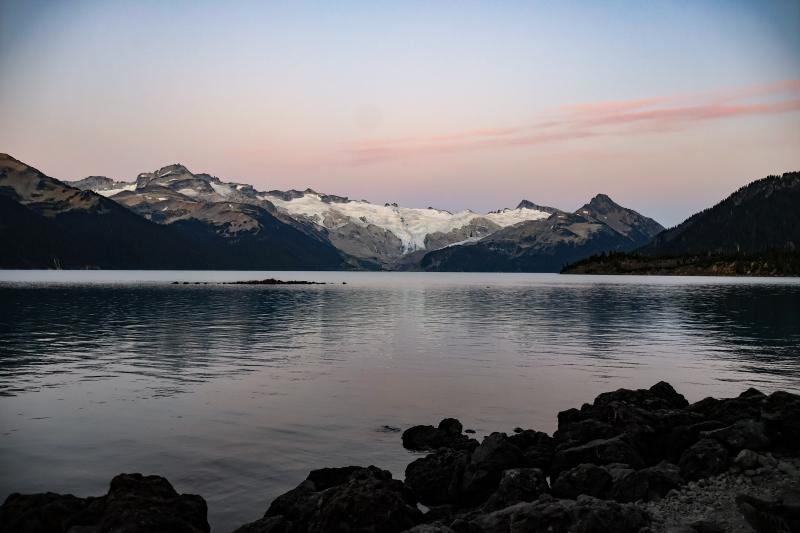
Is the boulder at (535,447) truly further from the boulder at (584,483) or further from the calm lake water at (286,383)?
the calm lake water at (286,383)

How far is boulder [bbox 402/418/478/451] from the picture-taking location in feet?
98.7

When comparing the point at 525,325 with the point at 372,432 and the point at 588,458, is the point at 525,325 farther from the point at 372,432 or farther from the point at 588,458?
the point at 588,458

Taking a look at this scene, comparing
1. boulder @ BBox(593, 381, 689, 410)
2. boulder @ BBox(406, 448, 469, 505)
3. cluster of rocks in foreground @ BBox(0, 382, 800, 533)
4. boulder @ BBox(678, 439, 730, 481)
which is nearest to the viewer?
cluster of rocks in foreground @ BBox(0, 382, 800, 533)

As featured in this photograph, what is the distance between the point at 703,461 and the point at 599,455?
4.06 meters

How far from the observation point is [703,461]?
73.8 feet

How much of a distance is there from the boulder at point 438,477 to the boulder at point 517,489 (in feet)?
7.42

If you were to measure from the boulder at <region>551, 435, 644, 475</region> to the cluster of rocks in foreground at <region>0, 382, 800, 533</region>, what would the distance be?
0.14 feet

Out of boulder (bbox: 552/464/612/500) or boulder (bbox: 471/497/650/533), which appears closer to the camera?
boulder (bbox: 471/497/650/533)

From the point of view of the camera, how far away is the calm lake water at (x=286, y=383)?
91.5 ft

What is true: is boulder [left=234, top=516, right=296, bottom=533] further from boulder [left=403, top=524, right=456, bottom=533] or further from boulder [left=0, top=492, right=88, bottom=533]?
boulder [left=0, top=492, right=88, bottom=533]

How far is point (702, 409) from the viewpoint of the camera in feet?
108

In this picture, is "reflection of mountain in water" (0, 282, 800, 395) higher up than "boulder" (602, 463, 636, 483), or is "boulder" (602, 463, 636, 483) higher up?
"boulder" (602, 463, 636, 483)

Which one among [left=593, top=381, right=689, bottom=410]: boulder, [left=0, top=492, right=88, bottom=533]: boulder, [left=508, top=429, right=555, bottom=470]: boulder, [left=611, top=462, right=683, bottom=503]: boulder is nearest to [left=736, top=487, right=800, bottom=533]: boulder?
[left=611, top=462, right=683, bottom=503]: boulder

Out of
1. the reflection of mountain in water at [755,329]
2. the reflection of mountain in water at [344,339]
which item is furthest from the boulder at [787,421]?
the reflection of mountain in water at [755,329]
